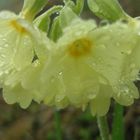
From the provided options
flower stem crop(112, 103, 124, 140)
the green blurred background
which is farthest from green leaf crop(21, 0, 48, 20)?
the green blurred background

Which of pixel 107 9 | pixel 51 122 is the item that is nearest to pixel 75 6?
pixel 107 9

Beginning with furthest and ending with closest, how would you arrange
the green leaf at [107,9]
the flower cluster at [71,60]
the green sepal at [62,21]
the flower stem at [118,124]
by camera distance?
the flower stem at [118,124] → the green leaf at [107,9] → the green sepal at [62,21] → the flower cluster at [71,60]

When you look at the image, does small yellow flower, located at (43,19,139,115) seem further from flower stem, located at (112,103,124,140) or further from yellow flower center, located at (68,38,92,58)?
flower stem, located at (112,103,124,140)

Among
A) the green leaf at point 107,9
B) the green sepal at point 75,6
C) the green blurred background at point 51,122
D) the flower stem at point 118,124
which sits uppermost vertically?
the green sepal at point 75,6

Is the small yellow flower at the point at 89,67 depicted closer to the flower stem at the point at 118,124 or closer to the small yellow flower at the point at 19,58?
the small yellow flower at the point at 19,58

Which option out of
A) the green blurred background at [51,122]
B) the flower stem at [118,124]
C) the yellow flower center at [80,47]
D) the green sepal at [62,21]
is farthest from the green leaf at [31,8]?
the green blurred background at [51,122]

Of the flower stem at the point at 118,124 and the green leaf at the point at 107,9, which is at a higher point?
the green leaf at the point at 107,9

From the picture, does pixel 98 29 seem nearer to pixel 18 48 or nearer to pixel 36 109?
pixel 18 48
